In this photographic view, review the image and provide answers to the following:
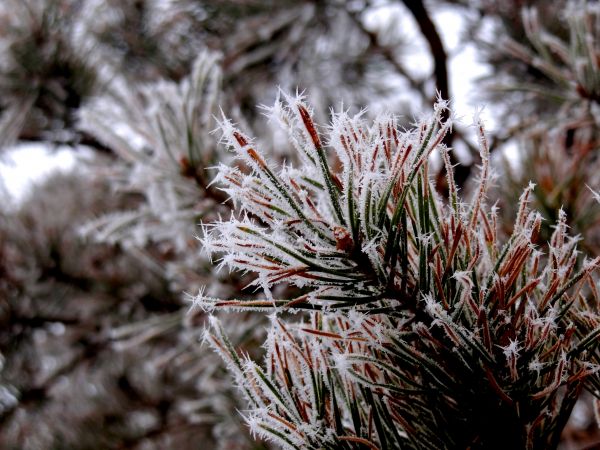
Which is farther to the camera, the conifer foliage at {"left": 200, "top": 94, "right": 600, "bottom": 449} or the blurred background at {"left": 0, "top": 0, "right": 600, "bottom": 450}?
the blurred background at {"left": 0, "top": 0, "right": 600, "bottom": 450}

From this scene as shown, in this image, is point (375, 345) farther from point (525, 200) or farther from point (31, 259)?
point (31, 259)

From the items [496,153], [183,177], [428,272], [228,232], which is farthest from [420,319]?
[496,153]

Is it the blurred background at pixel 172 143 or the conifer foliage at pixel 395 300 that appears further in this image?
the blurred background at pixel 172 143

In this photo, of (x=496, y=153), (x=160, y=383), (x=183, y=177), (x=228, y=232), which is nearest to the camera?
(x=228, y=232)

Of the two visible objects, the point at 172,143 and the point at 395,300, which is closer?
the point at 395,300
